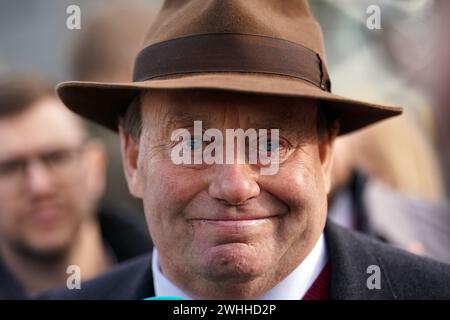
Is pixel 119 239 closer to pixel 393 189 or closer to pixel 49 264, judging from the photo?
pixel 49 264

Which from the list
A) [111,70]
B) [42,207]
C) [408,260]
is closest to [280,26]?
[408,260]

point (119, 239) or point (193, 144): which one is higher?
point (193, 144)

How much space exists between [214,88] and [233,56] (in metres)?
0.21

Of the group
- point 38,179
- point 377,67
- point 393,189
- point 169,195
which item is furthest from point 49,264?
point 377,67

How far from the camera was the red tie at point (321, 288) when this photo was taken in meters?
2.58

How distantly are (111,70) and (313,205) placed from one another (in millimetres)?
3188

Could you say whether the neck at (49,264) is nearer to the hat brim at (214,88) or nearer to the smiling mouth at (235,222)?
the hat brim at (214,88)

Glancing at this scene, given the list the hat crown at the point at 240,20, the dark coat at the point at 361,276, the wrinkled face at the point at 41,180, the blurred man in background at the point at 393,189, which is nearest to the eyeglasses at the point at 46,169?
the wrinkled face at the point at 41,180

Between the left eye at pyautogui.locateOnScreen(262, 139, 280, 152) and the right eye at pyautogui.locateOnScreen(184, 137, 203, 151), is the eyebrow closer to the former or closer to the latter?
the right eye at pyautogui.locateOnScreen(184, 137, 203, 151)

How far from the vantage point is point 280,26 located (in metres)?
2.49

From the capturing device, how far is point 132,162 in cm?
276

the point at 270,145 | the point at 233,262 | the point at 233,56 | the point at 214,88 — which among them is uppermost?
the point at 233,56

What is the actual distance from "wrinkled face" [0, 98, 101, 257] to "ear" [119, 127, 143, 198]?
164 centimetres

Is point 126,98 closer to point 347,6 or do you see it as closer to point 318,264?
point 318,264
